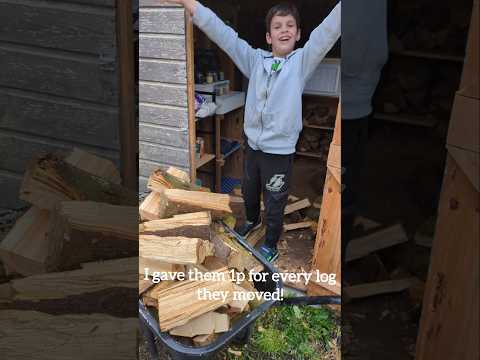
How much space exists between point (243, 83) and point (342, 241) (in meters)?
0.42

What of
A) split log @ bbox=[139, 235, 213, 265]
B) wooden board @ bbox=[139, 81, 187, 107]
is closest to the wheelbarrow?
split log @ bbox=[139, 235, 213, 265]

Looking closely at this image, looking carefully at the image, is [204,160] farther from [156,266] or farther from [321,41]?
[321,41]

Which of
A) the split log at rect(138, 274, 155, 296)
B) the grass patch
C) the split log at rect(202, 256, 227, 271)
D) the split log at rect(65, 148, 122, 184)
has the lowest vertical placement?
the grass patch

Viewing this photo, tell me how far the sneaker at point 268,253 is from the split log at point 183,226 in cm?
15

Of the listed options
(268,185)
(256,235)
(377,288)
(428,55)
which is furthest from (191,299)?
(428,55)

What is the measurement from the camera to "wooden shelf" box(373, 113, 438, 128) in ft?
2.97

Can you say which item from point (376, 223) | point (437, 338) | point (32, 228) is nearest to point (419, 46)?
point (376, 223)

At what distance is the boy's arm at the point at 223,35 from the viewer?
1.00 m

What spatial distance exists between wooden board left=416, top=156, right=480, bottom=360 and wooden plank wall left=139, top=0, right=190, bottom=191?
23.1 inches

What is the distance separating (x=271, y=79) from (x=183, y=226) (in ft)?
1.29

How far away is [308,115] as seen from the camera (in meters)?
1.02

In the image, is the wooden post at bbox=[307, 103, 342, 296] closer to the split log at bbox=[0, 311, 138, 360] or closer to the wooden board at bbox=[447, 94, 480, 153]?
the wooden board at bbox=[447, 94, 480, 153]

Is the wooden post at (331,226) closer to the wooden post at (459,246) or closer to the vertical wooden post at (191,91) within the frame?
the wooden post at (459,246)

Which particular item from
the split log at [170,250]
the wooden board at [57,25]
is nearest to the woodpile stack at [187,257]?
the split log at [170,250]
